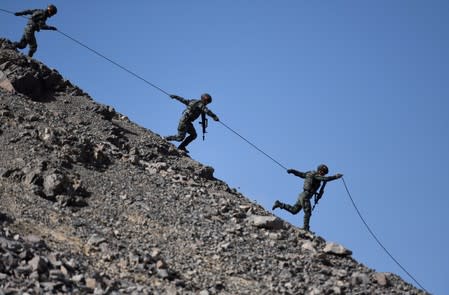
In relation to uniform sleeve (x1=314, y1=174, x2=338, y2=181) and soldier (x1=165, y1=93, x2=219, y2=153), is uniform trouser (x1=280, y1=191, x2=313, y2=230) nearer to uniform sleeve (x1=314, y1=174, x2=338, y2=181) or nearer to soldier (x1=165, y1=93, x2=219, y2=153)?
uniform sleeve (x1=314, y1=174, x2=338, y2=181)

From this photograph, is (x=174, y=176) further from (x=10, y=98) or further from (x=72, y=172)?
(x=10, y=98)

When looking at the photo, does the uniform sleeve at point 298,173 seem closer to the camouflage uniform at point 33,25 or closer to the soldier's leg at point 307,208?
the soldier's leg at point 307,208

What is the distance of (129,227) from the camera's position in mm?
14227

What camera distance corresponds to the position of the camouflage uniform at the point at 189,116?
20859 mm

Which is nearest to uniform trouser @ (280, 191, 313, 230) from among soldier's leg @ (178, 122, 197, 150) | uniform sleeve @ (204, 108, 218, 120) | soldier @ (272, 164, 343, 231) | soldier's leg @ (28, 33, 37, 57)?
soldier @ (272, 164, 343, 231)

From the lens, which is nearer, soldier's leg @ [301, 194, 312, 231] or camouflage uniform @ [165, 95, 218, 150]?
soldier's leg @ [301, 194, 312, 231]

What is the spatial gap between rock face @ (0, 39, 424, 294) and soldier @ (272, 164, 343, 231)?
2.85 feet

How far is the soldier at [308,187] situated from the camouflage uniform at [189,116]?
3.84 m

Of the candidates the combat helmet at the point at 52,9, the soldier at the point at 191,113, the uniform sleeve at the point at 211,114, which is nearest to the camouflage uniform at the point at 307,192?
the uniform sleeve at the point at 211,114

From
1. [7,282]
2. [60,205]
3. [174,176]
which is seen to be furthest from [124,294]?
[174,176]

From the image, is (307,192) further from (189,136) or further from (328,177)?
(189,136)

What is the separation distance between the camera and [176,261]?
13.1m

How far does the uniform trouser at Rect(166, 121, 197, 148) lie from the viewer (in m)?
21.3

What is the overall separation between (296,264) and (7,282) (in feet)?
22.1
